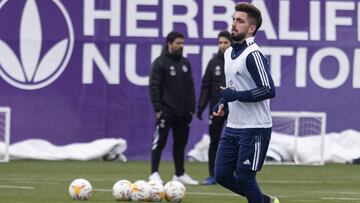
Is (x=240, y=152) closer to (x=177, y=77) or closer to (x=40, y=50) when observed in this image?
(x=177, y=77)

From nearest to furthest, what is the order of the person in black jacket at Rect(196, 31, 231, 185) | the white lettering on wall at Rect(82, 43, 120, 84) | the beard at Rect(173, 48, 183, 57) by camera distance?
1. the beard at Rect(173, 48, 183, 57)
2. the person in black jacket at Rect(196, 31, 231, 185)
3. the white lettering on wall at Rect(82, 43, 120, 84)

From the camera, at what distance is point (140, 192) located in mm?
13812

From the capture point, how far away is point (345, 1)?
910 inches

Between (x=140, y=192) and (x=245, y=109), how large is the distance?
11.2 feet

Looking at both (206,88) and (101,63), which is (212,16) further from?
(206,88)

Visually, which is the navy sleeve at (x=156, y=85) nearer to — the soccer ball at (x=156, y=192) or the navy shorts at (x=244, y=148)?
the soccer ball at (x=156, y=192)

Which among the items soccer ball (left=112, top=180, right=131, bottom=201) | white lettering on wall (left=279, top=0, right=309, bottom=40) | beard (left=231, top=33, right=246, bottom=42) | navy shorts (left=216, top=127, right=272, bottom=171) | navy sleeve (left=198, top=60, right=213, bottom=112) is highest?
white lettering on wall (left=279, top=0, right=309, bottom=40)

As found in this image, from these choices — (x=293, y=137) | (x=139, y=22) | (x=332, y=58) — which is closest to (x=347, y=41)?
(x=332, y=58)

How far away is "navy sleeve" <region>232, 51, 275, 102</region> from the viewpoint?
10.6 m

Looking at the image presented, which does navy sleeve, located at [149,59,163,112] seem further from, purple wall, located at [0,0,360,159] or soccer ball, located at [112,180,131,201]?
purple wall, located at [0,0,360,159]

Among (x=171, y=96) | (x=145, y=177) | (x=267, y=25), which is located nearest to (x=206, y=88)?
(x=171, y=96)

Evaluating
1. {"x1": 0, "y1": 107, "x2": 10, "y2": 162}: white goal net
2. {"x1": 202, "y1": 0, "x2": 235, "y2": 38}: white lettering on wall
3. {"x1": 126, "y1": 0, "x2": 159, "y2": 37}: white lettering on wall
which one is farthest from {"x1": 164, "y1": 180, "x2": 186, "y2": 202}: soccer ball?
{"x1": 202, "y1": 0, "x2": 235, "y2": 38}: white lettering on wall

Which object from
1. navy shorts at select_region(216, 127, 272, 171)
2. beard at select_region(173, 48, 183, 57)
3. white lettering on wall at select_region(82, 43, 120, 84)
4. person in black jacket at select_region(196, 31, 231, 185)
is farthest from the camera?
white lettering on wall at select_region(82, 43, 120, 84)

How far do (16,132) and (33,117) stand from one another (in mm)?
457
